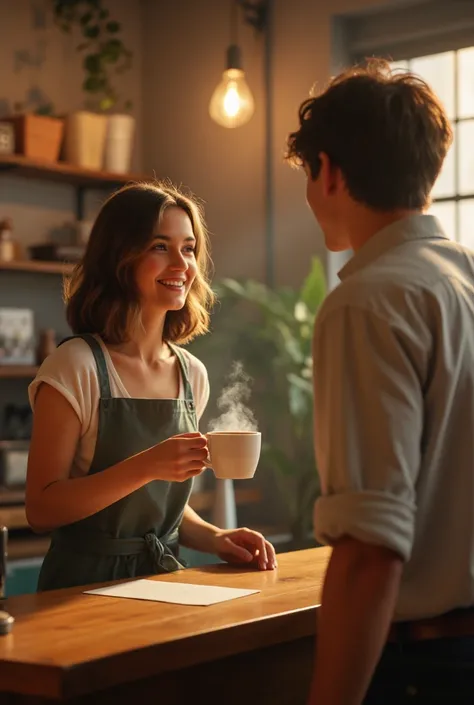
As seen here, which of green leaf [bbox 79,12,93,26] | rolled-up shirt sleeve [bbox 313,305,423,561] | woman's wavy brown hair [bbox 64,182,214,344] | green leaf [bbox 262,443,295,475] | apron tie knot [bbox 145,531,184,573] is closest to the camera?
rolled-up shirt sleeve [bbox 313,305,423,561]

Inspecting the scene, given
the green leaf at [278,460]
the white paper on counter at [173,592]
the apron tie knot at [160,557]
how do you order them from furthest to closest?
1. the green leaf at [278,460]
2. the apron tie knot at [160,557]
3. the white paper on counter at [173,592]

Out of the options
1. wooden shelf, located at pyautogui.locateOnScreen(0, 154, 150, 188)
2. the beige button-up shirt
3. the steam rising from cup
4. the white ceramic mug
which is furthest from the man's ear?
wooden shelf, located at pyautogui.locateOnScreen(0, 154, 150, 188)

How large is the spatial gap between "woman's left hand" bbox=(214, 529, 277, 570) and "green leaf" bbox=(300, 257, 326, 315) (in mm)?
2352

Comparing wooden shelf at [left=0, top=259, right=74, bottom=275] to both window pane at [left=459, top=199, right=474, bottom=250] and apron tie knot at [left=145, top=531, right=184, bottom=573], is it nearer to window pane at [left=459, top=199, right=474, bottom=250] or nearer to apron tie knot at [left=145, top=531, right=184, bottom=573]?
window pane at [left=459, top=199, right=474, bottom=250]

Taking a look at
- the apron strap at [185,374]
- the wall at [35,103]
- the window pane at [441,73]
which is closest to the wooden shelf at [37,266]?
the wall at [35,103]

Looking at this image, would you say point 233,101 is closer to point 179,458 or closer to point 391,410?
point 179,458

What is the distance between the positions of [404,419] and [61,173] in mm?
3866

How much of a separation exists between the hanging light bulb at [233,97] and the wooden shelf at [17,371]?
1.28 meters

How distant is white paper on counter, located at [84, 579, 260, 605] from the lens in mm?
1718

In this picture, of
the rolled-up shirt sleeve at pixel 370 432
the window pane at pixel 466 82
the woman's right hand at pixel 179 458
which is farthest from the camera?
the window pane at pixel 466 82

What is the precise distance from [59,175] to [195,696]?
11.9 feet

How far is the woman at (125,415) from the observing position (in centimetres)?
201

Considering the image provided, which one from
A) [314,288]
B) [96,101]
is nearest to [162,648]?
[314,288]

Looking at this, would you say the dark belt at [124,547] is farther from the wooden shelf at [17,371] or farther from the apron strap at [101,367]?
the wooden shelf at [17,371]
